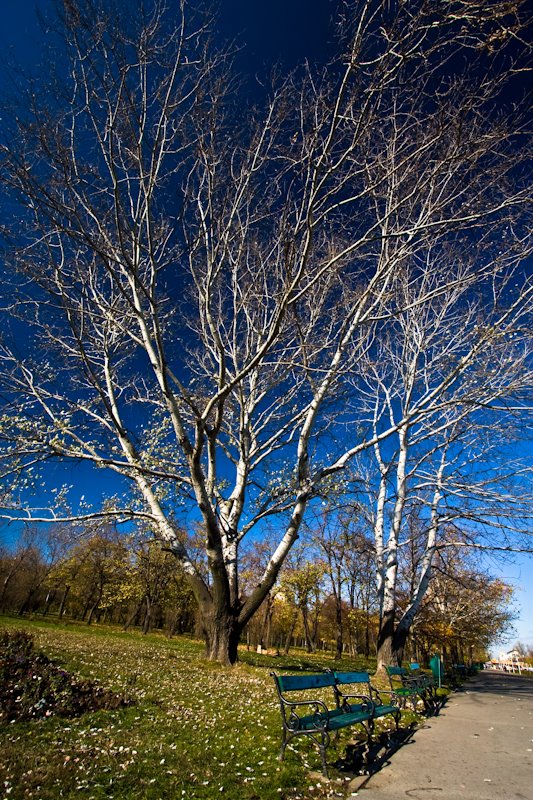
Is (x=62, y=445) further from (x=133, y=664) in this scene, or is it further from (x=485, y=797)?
(x=485, y=797)

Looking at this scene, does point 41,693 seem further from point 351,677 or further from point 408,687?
point 408,687

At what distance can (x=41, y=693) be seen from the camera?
660cm

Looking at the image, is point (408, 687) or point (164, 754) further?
point (408, 687)

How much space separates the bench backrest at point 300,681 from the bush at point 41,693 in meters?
2.98

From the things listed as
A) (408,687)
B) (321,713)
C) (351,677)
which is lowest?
(408,687)

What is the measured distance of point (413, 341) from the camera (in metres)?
16.8

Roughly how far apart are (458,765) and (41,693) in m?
5.96

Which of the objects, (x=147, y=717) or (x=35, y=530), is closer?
(x=147, y=717)

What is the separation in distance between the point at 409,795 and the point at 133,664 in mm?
8168

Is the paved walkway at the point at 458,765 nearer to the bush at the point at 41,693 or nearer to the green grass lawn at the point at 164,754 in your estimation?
the green grass lawn at the point at 164,754

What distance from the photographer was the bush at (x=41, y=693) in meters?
6.12

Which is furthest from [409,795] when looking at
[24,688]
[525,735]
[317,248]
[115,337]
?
[115,337]

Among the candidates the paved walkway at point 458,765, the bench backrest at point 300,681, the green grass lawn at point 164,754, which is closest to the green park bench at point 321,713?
the bench backrest at point 300,681

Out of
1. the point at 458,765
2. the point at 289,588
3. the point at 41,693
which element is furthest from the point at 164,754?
the point at 289,588
